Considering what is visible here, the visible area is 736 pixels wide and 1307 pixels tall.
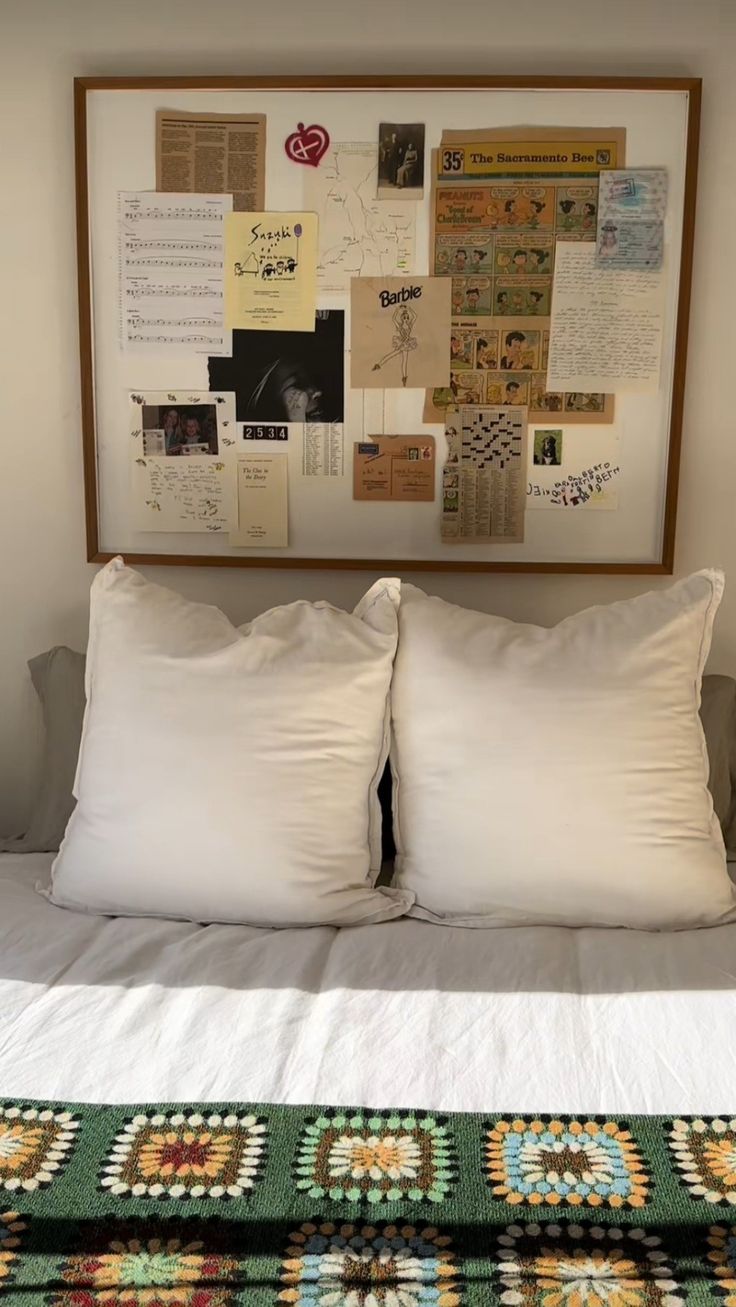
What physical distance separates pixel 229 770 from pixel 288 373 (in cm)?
83

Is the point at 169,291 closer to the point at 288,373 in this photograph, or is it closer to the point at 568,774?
the point at 288,373

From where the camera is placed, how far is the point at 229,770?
6.03 feet

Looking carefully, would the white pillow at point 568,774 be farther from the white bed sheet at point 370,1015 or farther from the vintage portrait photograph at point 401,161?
the vintage portrait photograph at point 401,161

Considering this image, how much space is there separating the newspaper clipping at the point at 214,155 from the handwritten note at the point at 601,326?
588 mm

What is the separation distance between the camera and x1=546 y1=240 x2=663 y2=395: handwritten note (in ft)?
7.14

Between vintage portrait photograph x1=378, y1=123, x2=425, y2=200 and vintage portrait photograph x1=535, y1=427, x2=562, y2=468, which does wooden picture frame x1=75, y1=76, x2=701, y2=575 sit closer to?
vintage portrait photograph x1=378, y1=123, x2=425, y2=200

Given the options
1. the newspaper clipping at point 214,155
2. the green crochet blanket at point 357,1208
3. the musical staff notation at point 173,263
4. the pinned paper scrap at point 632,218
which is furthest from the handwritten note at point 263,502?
the green crochet blanket at point 357,1208

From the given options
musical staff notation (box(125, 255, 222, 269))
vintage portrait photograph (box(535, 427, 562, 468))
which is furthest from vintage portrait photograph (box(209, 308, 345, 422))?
vintage portrait photograph (box(535, 427, 562, 468))

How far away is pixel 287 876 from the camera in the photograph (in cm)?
183

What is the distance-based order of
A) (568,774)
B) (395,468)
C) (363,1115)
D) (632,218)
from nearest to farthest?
(363,1115) < (568,774) < (632,218) < (395,468)

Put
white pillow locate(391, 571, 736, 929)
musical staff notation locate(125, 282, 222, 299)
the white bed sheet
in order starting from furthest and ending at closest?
musical staff notation locate(125, 282, 222, 299) → white pillow locate(391, 571, 736, 929) → the white bed sheet

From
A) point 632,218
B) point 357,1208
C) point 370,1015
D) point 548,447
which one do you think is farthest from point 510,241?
point 357,1208

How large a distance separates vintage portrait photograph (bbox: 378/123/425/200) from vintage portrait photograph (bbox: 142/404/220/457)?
528mm

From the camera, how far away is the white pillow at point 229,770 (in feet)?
6.00
